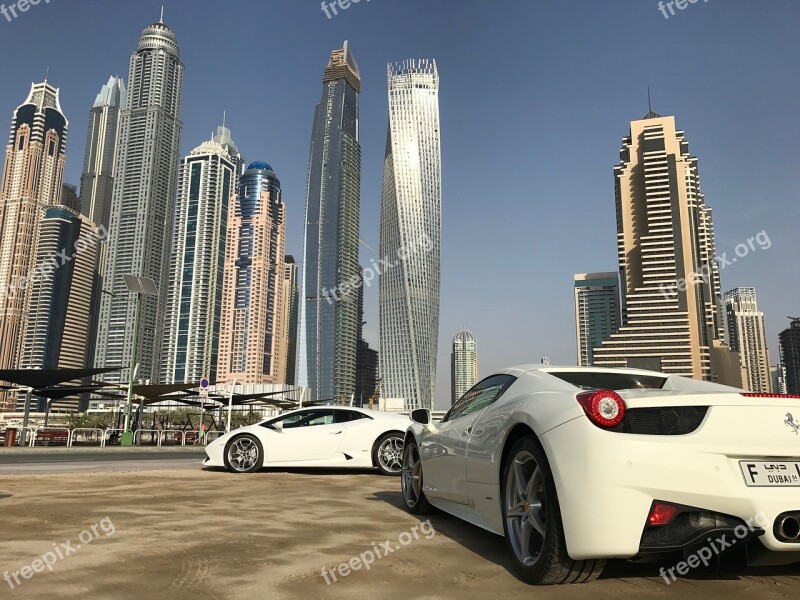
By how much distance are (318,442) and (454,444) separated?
18.0ft

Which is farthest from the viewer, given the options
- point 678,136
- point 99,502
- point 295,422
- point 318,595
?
point 678,136

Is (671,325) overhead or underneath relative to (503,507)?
overhead

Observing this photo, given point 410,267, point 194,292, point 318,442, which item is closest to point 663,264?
point 410,267

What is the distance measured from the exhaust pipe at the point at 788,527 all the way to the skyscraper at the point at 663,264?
13166 cm

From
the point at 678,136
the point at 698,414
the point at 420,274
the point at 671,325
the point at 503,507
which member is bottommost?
the point at 503,507

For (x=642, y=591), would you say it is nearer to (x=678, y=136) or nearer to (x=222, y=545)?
(x=222, y=545)

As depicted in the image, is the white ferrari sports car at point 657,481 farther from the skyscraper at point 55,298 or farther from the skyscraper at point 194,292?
the skyscraper at point 55,298

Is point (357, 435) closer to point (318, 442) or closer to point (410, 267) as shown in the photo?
point (318, 442)

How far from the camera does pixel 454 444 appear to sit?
14.5 ft

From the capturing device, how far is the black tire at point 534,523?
2812 mm

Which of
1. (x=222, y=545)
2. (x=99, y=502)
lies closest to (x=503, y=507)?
(x=222, y=545)

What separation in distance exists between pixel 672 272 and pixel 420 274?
5584 cm

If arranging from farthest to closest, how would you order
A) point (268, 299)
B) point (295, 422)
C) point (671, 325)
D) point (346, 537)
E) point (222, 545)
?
point (268, 299) < point (671, 325) < point (295, 422) < point (346, 537) < point (222, 545)

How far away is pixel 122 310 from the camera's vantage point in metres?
199
